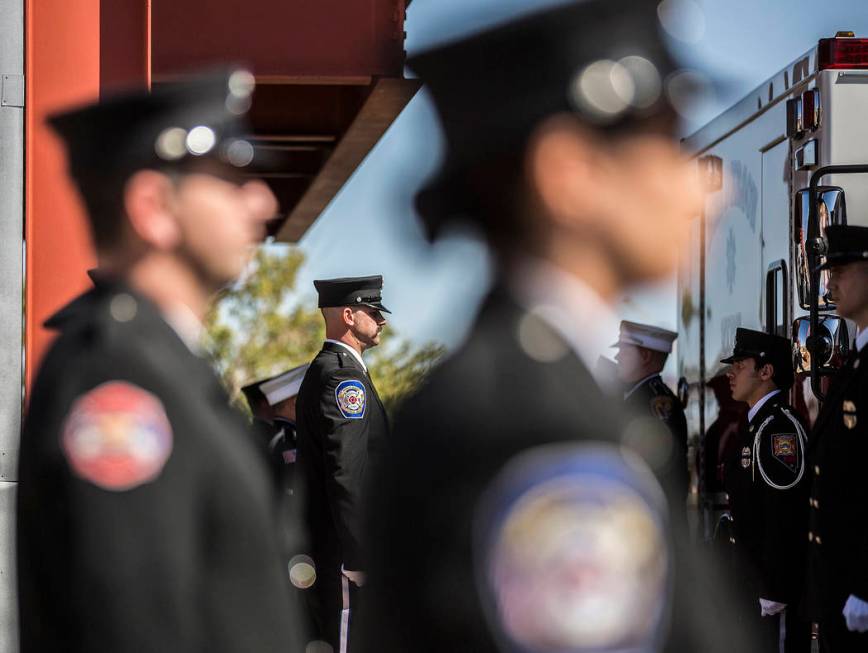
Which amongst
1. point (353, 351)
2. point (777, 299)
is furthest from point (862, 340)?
point (353, 351)

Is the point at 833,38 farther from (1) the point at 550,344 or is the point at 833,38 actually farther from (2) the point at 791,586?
(1) the point at 550,344

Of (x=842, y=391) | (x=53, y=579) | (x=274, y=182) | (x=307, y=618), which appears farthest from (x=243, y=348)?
(x=53, y=579)

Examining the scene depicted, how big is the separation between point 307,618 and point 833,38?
2.98m

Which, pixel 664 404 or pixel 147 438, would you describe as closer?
pixel 147 438

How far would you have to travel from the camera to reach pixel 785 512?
15.0 feet

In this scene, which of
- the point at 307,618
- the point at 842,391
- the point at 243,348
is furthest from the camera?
the point at 243,348

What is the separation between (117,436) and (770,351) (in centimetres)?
387

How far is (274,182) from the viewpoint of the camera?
414 inches

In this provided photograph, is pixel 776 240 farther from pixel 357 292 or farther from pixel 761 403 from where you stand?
pixel 357 292

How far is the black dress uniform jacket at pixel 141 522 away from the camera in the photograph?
1354 mm

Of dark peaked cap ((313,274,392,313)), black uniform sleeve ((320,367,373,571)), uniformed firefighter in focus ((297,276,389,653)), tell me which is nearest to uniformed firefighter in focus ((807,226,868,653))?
uniformed firefighter in focus ((297,276,389,653))

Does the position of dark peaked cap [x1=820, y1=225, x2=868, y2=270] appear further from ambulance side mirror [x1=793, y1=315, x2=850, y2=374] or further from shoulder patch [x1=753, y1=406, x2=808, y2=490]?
shoulder patch [x1=753, y1=406, x2=808, y2=490]

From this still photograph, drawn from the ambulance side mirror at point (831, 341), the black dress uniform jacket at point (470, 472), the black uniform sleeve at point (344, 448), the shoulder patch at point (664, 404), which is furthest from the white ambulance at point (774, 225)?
the black dress uniform jacket at point (470, 472)

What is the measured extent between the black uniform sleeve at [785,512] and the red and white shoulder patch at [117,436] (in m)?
3.57
